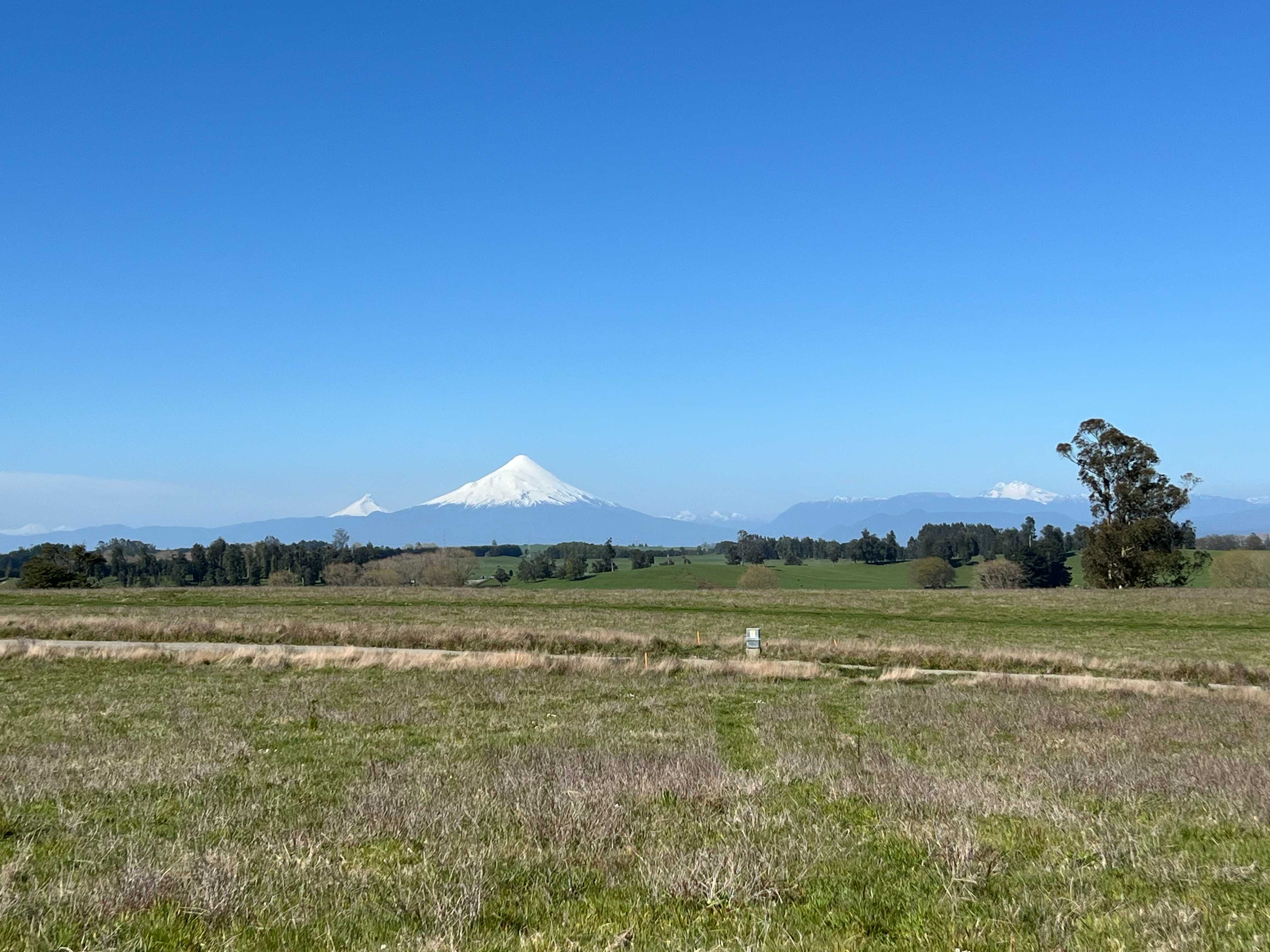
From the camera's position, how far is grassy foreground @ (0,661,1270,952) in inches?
253

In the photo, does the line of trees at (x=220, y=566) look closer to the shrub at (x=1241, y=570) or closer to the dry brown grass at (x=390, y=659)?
the dry brown grass at (x=390, y=659)

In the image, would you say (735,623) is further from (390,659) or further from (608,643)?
(390,659)

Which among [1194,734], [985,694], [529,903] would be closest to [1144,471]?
[985,694]

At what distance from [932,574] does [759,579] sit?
30.1m

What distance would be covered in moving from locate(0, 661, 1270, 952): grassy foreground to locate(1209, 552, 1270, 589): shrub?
394ft

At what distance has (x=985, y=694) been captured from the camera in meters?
24.6

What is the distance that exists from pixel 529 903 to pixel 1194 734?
50.2 ft

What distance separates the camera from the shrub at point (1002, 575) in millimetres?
142000

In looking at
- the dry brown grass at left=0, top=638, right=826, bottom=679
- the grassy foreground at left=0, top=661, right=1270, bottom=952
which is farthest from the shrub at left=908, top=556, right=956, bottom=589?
the grassy foreground at left=0, top=661, right=1270, bottom=952

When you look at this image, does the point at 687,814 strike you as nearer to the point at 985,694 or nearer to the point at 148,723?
the point at 148,723

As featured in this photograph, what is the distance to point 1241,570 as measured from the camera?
389 ft

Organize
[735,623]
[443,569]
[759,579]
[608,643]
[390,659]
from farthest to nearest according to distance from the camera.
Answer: [759,579] < [443,569] < [735,623] < [608,643] < [390,659]

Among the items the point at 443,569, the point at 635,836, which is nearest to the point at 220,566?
the point at 443,569

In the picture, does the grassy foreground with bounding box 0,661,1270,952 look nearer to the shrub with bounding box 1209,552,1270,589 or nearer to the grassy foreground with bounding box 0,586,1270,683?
the grassy foreground with bounding box 0,586,1270,683
